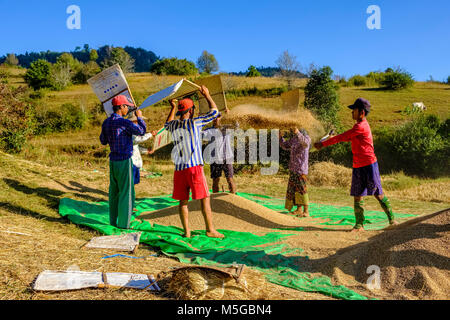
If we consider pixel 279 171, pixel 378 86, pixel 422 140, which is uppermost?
pixel 378 86

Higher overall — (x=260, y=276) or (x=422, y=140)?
(x=422, y=140)

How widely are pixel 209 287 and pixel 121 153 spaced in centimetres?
247

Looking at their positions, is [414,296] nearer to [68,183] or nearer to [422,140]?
[68,183]

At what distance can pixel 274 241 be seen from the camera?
4344mm

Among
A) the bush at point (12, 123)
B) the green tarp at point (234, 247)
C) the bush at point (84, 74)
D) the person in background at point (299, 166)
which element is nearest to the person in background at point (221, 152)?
the person in background at point (299, 166)

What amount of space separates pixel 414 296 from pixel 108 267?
2.54 metres

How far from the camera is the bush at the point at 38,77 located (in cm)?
3263

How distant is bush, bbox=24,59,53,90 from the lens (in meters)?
32.6

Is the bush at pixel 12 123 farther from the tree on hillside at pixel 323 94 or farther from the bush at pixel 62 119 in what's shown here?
the bush at pixel 62 119

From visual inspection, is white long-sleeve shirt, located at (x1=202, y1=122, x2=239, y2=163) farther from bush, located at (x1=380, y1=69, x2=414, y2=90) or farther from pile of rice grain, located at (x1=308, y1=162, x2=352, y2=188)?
bush, located at (x1=380, y1=69, x2=414, y2=90)

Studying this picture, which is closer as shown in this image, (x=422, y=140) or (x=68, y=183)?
(x=68, y=183)

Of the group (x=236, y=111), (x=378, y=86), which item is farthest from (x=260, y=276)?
(x=378, y=86)
